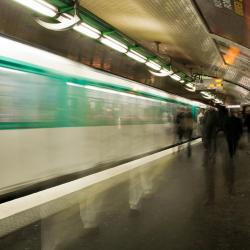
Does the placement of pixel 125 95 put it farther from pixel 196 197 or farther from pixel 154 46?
pixel 196 197

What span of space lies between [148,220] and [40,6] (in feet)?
12.2

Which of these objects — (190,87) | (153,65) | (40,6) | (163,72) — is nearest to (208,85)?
(190,87)

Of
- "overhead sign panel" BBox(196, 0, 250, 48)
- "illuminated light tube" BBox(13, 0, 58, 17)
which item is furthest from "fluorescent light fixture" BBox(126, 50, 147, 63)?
"illuminated light tube" BBox(13, 0, 58, 17)

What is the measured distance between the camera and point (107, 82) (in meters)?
10.3

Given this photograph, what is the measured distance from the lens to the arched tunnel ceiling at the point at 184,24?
29.9 feet

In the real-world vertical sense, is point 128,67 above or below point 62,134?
above

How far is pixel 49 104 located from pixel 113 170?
3539 mm

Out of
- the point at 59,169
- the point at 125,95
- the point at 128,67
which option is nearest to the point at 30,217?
the point at 59,169

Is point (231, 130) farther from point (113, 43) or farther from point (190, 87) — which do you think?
point (190, 87)

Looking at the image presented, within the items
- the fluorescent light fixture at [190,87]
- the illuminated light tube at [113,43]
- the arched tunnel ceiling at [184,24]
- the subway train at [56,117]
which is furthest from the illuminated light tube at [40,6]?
the fluorescent light fixture at [190,87]

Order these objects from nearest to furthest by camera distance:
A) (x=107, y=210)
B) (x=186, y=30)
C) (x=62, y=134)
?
(x=107, y=210), (x=62, y=134), (x=186, y=30)

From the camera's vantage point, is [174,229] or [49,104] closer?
[174,229]

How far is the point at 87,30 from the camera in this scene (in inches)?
328

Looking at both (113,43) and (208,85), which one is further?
(208,85)
